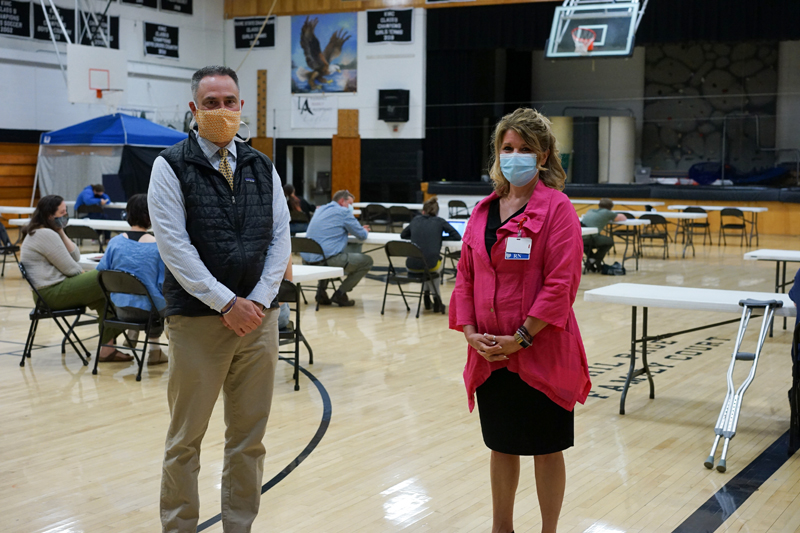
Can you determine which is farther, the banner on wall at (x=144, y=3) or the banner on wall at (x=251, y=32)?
the banner on wall at (x=251, y=32)

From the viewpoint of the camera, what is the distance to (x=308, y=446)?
3.96 meters

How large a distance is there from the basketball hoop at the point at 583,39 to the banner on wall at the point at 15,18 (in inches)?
432

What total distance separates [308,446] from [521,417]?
5.75 feet

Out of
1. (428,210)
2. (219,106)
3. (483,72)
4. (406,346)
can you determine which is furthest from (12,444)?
(483,72)

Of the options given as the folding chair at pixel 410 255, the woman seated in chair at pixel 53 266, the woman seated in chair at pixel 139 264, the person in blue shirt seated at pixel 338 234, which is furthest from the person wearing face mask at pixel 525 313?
the person in blue shirt seated at pixel 338 234

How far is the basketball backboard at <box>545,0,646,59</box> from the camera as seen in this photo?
12.4 meters

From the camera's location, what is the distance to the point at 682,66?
19828 mm

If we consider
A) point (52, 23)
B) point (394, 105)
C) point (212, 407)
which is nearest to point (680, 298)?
point (212, 407)

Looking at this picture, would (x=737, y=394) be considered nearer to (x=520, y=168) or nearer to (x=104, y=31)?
(x=520, y=168)

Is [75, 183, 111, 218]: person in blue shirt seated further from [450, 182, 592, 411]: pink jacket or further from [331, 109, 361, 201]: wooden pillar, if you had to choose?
[450, 182, 592, 411]: pink jacket

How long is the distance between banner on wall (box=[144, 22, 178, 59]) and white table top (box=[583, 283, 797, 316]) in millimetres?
16349

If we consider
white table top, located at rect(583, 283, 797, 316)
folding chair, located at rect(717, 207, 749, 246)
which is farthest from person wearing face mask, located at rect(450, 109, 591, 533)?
folding chair, located at rect(717, 207, 749, 246)

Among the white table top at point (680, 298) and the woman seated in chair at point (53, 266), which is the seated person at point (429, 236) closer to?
the woman seated in chair at point (53, 266)

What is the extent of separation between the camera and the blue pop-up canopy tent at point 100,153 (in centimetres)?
1499
